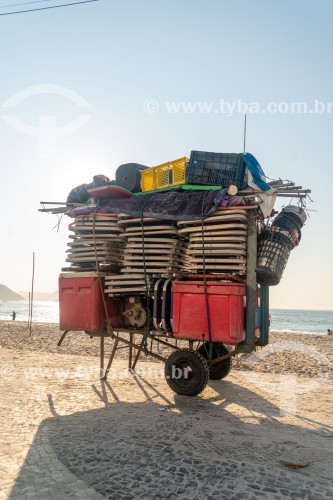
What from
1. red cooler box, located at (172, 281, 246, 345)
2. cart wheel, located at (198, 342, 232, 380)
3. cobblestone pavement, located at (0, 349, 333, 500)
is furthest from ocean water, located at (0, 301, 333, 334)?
red cooler box, located at (172, 281, 246, 345)

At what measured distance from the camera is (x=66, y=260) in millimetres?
8570

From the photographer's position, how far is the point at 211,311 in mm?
6906

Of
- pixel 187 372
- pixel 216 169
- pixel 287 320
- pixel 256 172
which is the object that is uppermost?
pixel 216 169

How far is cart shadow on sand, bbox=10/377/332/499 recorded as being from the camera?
13.1 ft

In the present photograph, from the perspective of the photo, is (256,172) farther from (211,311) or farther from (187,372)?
(187,372)

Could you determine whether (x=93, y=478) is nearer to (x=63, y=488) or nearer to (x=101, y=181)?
(x=63, y=488)

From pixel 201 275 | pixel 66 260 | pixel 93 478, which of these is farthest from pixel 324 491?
pixel 66 260

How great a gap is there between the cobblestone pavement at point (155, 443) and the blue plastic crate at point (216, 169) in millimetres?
4375

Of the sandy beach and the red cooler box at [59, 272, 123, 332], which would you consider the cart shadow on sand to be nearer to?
the sandy beach

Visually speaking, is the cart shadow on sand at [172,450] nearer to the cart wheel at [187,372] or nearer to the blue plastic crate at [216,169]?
the cart wheel at [187,372]

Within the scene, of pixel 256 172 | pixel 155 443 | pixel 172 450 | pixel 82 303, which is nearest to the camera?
pixel 172 450

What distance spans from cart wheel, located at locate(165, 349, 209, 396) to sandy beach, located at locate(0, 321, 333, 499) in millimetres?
288

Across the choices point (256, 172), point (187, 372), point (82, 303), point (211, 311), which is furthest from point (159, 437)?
point (256, 172)

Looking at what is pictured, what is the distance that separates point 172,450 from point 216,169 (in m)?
5.16
